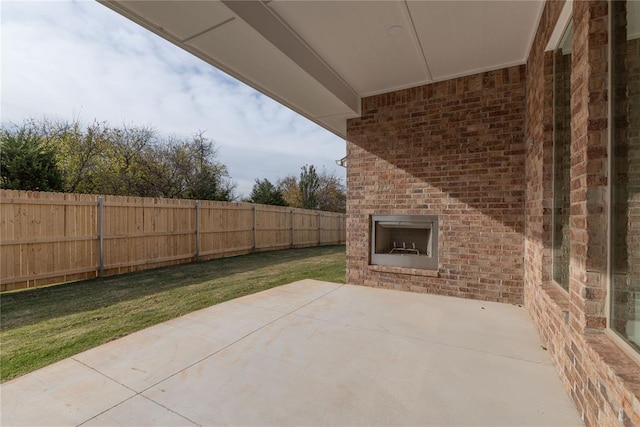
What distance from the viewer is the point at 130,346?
2520 mm

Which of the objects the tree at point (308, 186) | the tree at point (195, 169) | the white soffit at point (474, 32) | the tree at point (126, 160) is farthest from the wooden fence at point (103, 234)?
the tree at point (308, 186)

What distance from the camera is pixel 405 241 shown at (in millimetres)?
4754

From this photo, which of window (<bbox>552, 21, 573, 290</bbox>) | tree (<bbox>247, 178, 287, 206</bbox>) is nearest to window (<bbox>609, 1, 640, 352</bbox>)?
window (<bbox>552, 21, 573, 290</bbox>)

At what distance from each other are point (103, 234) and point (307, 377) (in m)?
6.10

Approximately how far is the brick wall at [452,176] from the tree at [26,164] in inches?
346

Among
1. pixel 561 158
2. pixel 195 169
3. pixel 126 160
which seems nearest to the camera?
pixel 561 158

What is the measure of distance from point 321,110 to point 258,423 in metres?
4.22

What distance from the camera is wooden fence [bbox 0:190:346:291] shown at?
4824 mm

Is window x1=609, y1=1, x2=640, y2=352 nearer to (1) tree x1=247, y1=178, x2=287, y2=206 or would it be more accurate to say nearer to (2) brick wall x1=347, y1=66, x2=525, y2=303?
(2) brick wall x1=347, y1=66, x2=525, y2=303

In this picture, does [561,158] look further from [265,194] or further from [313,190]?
[313,190]

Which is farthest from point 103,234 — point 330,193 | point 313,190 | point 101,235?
point 330,193

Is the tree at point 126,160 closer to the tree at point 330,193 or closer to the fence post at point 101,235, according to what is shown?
the fence post at point 101,235

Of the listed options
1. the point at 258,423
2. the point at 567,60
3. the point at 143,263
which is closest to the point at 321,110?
the point at 567,60

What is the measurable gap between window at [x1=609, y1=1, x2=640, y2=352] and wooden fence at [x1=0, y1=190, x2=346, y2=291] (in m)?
7.60
